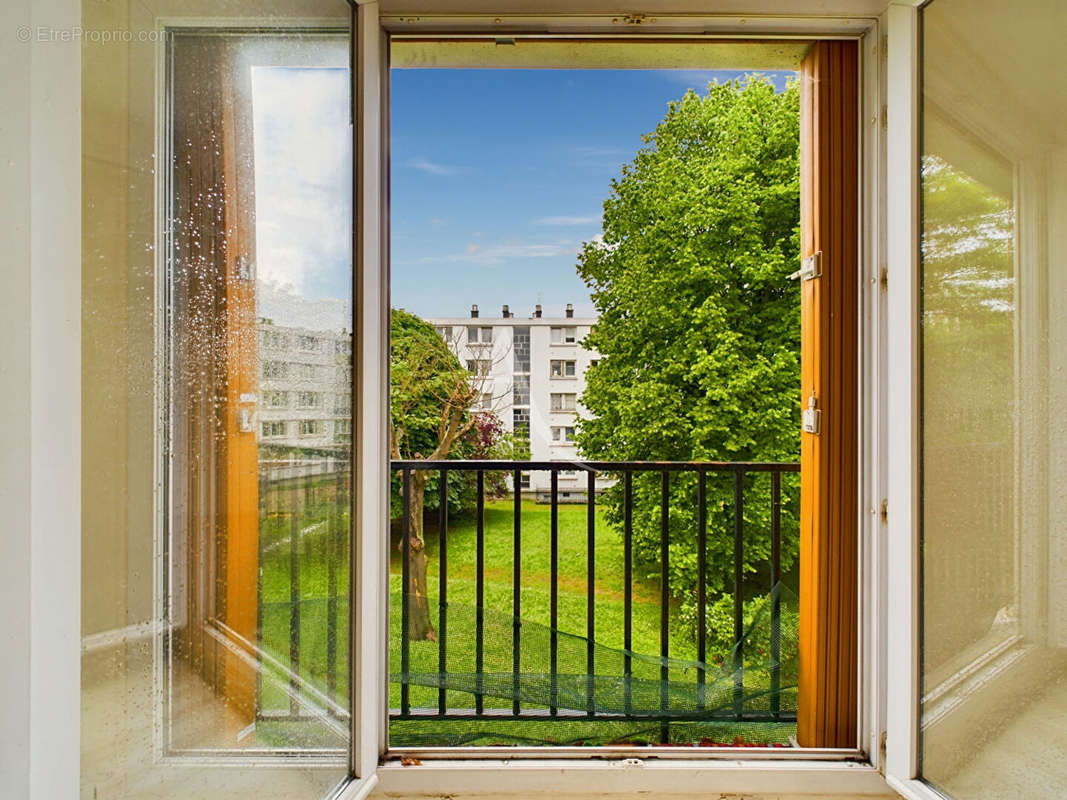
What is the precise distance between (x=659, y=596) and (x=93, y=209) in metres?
2.19

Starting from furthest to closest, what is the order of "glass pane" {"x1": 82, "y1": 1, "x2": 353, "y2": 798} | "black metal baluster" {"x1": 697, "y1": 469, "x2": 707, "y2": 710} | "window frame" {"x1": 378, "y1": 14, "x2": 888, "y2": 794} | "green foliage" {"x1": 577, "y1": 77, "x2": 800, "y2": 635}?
"green foliage" {"x1": 577, "y1": 77, "x2": 800, "y2": 635}
"black metal baluster" {"x1": 697, "y1": 469, "x2": 707, "y2": 710}
"window frame" {"x1": 378, "y1": 14, "x2": 888, "y2": 794}
"glass pane" {"x1": 82, "y1": 1, "x2": 353, "y2": 798}

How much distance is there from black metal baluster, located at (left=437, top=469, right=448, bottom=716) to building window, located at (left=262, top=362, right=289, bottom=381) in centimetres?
101

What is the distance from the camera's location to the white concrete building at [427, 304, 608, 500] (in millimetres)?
2297

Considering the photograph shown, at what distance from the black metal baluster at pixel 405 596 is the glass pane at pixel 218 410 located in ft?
1.80

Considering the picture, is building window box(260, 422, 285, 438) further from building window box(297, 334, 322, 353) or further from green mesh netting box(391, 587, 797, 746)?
green mesh netting box(391, 587, 797, 746)

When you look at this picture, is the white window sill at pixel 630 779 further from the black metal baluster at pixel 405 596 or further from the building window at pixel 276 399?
the building window at pixel 276 399

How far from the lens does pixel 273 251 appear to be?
987 mm

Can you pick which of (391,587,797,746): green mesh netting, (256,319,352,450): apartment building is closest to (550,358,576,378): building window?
(391,587,797,746): green mesh netting

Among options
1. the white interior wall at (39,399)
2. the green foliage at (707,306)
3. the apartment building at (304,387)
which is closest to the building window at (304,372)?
the apartment building at (304,387)

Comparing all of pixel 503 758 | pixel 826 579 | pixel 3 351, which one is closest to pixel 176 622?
pixel 3 351

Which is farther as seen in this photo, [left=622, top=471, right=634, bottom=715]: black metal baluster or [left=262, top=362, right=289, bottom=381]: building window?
[left=622, top=471, right=634, bottom=715]: black metal baluster

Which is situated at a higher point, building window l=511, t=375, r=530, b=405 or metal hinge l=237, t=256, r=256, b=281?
metal hinge l=237, t=256, r=256, b=281

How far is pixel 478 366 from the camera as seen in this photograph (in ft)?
7.58

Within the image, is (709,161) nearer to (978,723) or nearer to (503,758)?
(978,723)
